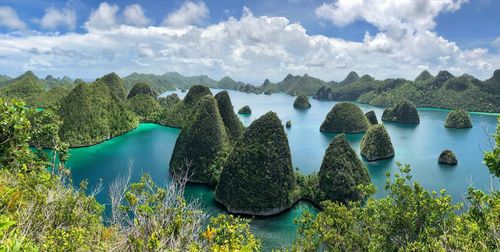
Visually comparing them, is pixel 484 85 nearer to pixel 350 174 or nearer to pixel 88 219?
pixel 350 174

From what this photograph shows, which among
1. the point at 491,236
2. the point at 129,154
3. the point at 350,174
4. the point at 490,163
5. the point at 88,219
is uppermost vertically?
the point at 490,163

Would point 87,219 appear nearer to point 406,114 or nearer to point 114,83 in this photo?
point 406,114

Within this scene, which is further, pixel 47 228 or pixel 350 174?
pixel 350 174

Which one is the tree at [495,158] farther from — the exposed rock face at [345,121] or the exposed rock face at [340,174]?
the exposed rock face at [345,121]

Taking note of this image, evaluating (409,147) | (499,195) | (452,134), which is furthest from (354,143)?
(499,195)

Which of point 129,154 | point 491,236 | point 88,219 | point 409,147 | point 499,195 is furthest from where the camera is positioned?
point 409,147

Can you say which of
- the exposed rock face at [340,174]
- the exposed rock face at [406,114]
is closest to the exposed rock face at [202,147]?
the exposed rock face at [340,174]

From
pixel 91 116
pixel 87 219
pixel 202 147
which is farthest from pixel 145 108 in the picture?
pixel 87 219
